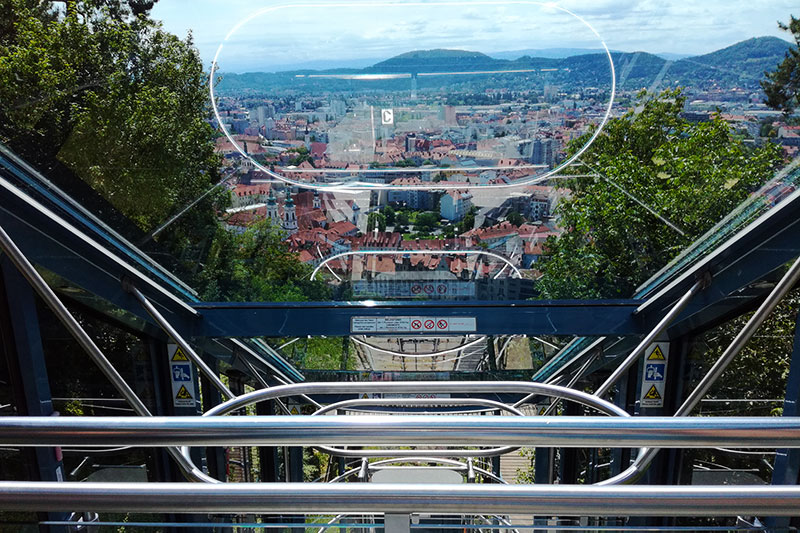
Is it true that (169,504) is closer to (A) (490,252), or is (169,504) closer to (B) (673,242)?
(A) (490,252)

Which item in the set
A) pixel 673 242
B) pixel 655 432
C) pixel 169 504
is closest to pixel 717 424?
pixel 655 432

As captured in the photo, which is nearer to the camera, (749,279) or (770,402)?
(749,279)

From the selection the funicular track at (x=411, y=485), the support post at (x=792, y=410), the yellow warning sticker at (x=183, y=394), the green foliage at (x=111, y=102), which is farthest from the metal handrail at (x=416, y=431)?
the yellow warning sticker at (x=183, y=394)

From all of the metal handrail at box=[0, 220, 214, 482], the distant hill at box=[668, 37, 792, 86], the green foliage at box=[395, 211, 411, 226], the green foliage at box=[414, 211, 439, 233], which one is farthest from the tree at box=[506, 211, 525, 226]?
the metal handrail at box=[0, 220, 214, 482]

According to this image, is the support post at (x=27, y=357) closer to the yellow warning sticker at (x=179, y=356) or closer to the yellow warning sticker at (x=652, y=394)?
the yellow warning sticker at (x=179, y=356)

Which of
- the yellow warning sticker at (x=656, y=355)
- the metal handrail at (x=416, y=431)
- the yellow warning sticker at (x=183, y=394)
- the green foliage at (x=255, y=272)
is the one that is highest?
the metal handrail at (x=416, y=431)

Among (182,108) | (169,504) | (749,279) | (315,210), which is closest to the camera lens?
(169,504)
